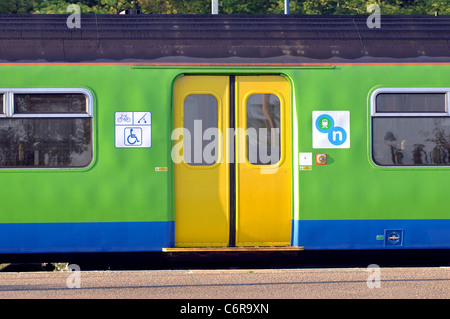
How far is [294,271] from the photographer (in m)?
8.20

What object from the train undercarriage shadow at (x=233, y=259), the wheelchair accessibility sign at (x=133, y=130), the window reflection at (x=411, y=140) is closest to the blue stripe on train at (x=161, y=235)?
the train undercarriage shadow at (x=233, y=259)

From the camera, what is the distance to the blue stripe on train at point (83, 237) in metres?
8.51

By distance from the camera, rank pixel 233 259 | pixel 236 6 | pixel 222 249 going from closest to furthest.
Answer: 1. pixel 222 249
2. pixel 233 259
3. pixel 236 6

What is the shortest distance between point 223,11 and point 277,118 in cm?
1843

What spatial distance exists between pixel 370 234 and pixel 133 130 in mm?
3185

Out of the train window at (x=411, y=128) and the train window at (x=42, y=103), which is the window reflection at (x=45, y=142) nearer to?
the train window at (x=42, y=103)

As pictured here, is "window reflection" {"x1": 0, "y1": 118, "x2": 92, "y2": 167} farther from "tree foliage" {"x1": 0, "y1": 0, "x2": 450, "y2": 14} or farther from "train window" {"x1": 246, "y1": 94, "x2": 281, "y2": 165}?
"tree foliage" {"x1": 0, "y1": 0, "x2": 450, "y2": 14}

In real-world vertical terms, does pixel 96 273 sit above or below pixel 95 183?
below

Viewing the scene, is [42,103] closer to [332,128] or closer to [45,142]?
[45,142]

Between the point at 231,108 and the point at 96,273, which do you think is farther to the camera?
the point at 231,108

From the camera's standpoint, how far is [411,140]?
876 centimetres

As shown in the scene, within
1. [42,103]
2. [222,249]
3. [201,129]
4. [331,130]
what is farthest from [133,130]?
[331,130]

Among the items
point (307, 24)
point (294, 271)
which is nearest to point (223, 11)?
point (307, 24)
